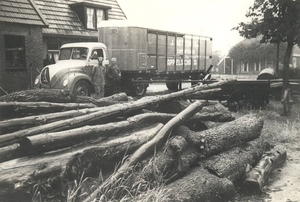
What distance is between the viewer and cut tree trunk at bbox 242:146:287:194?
5.10 m

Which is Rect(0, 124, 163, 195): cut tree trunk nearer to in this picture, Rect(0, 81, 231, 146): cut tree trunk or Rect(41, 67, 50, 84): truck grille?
Rect(0, 81, 231, 146): cut tree trunk

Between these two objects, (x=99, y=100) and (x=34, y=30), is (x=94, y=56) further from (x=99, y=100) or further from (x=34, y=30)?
(x=99, y=100)

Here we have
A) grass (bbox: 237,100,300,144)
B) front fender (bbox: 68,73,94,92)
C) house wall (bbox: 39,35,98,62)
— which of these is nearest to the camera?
grass (bbox: 237,100,300,144)

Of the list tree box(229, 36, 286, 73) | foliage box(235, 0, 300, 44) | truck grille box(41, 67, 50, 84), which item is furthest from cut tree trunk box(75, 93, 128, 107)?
tree box(229, 36, 286, 73)

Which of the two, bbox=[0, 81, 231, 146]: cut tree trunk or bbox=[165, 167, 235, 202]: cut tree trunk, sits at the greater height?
bbox=[0, 81, 231, 146]: cut tree trunk

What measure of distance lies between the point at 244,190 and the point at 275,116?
668 centimetres

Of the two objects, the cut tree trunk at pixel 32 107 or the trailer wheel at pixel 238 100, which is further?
the trailer wheel at pixel 238 100

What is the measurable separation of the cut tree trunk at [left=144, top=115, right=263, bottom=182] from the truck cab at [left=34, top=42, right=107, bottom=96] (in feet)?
21.7

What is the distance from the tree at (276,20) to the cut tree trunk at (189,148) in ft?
A: 23.1

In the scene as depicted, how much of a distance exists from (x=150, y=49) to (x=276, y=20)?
6219 millimetres

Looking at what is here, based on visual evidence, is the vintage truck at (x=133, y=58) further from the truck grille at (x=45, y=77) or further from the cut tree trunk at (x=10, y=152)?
the cut tree trunk at (x=10, y=152)

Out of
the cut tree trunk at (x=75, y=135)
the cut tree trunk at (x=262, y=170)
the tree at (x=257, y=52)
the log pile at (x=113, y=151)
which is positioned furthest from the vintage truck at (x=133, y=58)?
the tree at (x=257, y=52)

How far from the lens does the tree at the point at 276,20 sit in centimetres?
A: 1188

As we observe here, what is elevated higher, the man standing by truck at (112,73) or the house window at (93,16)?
the house window at (93,16)
